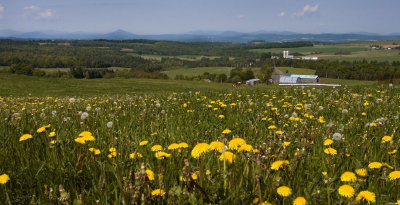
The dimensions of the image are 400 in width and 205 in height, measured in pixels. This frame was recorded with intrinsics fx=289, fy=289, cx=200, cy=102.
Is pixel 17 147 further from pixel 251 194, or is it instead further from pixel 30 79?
pixel 30 79

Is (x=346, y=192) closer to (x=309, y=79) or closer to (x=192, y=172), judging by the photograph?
(x=192, y=172)

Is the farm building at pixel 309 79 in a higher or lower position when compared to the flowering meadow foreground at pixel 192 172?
lower

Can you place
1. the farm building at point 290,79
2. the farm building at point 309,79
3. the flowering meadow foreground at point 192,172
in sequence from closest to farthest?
the flowering meadow foreground at point 192,172
the farm building at point 309,79
the farm building at point 290,79

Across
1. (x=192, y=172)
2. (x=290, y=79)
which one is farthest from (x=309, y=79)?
(x=192, y=172)

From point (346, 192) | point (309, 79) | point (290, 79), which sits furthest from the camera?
point (290, 79)

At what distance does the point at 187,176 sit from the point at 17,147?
7.33 feet

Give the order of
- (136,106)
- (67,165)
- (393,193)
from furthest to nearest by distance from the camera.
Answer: (136,106), (67,165), (393,193)

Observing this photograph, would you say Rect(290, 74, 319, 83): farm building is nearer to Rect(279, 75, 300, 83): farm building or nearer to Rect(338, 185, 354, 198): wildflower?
Rect(279, 75, 300, 83): farm building

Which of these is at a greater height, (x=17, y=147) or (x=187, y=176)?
(x=187, y=176)

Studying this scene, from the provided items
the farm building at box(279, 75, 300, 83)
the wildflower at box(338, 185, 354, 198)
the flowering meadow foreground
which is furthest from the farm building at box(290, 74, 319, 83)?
the wildflower at box(338, 185, 354, 198)

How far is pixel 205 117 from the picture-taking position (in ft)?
18.2

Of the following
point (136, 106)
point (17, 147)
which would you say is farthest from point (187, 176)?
point (136, 106)

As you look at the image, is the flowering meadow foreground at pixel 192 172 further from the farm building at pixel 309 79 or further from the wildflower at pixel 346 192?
the farm building at pixel 309 79

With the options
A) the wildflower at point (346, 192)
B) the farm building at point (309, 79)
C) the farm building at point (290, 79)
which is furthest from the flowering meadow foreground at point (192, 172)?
the farm building at point (309, 79)
